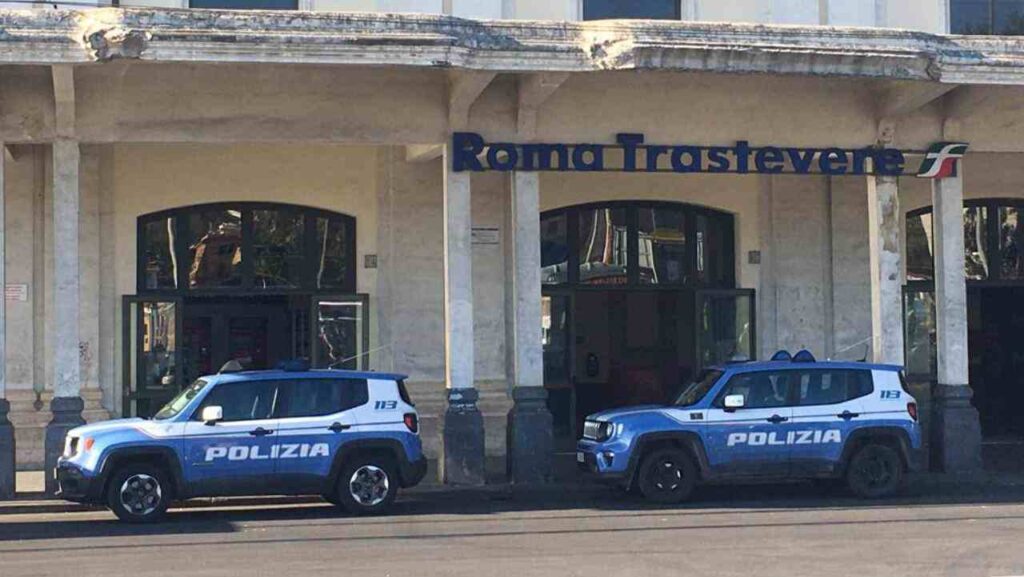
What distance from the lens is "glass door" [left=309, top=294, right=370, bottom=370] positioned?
22.6 meters

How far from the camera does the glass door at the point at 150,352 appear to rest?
2202 centimetres

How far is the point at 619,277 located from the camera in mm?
24047

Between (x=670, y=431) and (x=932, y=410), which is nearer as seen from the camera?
(x=670, y=431)

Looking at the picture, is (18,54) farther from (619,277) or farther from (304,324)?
(619,277)

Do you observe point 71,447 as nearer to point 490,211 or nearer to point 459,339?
point 459,339

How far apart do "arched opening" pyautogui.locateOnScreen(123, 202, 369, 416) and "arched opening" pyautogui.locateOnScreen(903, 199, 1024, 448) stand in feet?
A: 30.2

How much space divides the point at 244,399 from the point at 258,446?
1.90 ft

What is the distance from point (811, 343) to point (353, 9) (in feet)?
29.3

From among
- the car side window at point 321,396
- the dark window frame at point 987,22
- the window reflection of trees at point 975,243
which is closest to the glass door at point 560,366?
the window reflection of trees at point 975,243

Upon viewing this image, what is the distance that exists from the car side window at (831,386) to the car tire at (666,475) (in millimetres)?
1659

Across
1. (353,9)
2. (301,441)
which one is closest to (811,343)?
(353,9)

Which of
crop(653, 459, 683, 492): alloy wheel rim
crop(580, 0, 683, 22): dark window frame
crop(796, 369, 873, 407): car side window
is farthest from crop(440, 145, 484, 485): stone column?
crop(796, 369, 873, 407): car side window

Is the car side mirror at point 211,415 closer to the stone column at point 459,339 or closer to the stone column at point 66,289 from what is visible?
the stone column at point 66,289

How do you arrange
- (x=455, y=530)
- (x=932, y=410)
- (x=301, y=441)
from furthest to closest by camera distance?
(x=932, y=410) < (x=301, y=441) < (x=455, y=530)
